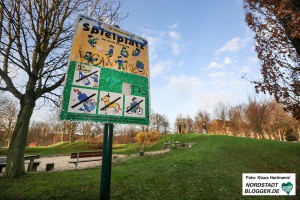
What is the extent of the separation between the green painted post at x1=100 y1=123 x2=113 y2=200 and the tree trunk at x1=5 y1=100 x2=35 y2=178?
7.46m

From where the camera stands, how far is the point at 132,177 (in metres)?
6.44

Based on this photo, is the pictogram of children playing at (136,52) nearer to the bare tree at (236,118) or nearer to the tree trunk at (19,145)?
the tree trunk at (19,145)

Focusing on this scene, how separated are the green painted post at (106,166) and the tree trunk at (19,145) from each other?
7464 mm

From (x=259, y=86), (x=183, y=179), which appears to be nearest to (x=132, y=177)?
(x=183, y=179)

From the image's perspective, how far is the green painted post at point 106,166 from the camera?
2.20 meters

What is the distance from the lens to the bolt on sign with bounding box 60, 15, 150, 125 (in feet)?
7.14

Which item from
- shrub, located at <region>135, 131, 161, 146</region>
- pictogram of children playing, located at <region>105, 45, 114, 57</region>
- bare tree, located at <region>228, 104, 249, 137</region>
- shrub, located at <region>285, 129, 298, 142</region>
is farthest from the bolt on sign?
shrub, located at <region>285, 129, 298, 142</region>

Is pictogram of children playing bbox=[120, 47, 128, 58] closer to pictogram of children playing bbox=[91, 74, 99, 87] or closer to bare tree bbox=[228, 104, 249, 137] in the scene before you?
pictogram of children playing bbox=[91, 74, 99, 87]

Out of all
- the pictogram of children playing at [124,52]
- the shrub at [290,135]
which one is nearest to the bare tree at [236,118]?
the shrub at [290,135]

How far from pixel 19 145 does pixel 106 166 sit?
299 inches

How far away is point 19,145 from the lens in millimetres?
7910

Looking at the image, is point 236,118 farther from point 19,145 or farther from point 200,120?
point 19,145

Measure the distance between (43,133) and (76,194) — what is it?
8124cm

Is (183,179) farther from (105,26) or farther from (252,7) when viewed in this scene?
(252,7)
